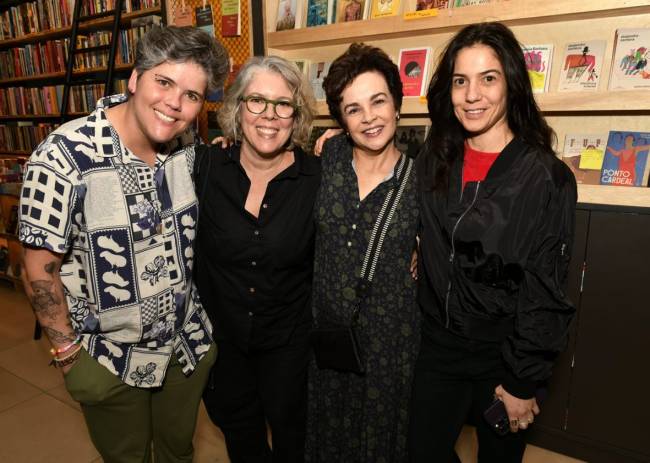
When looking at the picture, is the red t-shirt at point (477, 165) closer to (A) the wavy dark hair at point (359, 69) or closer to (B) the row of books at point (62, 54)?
(A) the wavy dark hair at point (359, 69)

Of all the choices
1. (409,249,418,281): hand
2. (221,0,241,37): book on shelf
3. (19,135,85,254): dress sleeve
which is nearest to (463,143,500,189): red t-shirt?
(409,249,418,281): hand

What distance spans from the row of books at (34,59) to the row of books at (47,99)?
0.60 ft

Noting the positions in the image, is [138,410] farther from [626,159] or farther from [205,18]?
[205,18]

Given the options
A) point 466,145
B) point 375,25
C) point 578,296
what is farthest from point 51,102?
point 578,296

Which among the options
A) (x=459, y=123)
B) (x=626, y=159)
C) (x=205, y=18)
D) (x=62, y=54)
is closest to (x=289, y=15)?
(x=205, y=18)

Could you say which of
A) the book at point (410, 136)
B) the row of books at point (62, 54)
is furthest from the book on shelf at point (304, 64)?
the row of books at point (62, 54)

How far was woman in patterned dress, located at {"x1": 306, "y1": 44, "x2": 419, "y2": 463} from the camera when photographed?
1427mm

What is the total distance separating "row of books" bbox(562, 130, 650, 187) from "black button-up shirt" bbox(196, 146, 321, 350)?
1369mm

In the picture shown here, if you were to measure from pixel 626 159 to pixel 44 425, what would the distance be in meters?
3.36

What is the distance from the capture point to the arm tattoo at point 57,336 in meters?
1.25

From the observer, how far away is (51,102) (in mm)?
4832

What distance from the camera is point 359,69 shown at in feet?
4.62

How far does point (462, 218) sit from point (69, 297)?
3.96 ft

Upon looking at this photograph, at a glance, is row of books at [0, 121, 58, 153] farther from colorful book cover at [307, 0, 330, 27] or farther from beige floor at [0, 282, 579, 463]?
colorful book cover at [307, 0, 330, 27]
